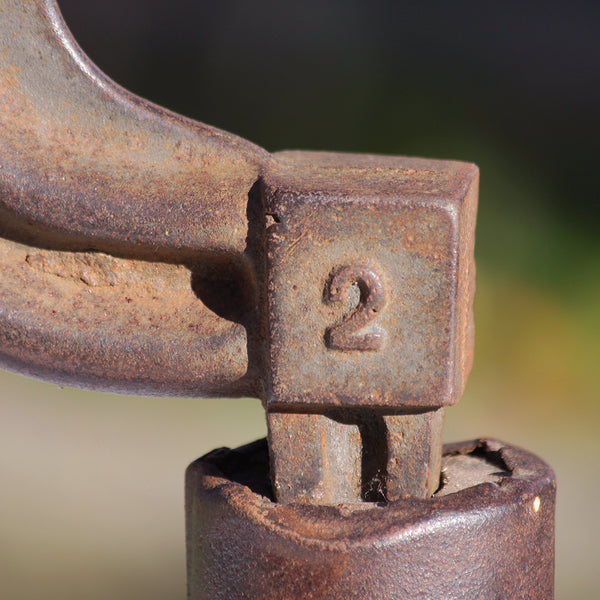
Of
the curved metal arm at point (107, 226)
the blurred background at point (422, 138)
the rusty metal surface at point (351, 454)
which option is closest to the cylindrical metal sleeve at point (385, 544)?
the rusty metal surface at point (351, 454)

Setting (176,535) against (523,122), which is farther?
(523,122)

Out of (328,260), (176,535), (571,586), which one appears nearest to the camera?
(328,260)

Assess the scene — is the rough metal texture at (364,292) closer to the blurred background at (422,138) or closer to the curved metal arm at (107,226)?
the curved metal arm at (107,226)

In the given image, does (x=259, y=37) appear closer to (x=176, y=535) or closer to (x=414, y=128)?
(x=414, y=128)

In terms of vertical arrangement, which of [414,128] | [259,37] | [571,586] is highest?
[259,37]

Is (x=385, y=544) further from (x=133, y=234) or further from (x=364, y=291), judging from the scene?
(x=133, y=234)

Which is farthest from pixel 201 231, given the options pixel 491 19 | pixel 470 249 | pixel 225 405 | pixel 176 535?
pixel 491 19
